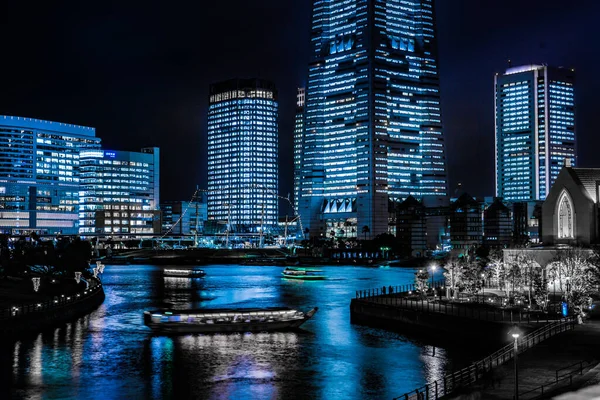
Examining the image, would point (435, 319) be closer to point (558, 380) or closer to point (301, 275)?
point (558, 380)

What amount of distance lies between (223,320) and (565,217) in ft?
157

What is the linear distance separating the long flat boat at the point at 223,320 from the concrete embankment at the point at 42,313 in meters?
9.96

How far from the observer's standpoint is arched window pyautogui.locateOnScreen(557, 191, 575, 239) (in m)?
89.6

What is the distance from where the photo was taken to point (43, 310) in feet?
223

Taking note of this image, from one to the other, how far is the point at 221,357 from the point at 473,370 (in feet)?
68.8

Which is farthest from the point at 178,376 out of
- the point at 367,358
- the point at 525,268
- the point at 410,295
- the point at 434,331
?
the point at 525,268

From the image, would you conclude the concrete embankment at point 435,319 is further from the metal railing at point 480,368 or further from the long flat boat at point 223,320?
the long flat boat at point 223,320

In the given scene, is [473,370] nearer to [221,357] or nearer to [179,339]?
[221,357]

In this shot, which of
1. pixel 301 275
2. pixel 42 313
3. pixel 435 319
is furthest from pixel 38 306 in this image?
pixel 301 275

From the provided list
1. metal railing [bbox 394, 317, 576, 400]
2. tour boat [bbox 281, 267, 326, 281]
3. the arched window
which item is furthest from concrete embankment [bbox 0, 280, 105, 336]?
tour boat [bbox 281, 267, 326, 281]

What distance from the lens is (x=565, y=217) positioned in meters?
90.6

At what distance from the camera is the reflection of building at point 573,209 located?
87.1 meters

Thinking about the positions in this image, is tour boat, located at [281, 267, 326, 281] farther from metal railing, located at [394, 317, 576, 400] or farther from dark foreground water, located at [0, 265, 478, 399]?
metal railing, located at [394, 317, 576, 400]

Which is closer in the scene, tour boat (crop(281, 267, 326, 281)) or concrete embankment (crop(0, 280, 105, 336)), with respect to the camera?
concrete embankment (crop(0, 280, 105, 336))
